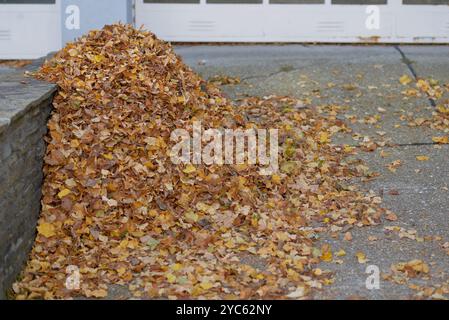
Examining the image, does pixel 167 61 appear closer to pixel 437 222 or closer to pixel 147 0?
pixel 437 222

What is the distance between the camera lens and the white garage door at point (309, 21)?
1014 centimetres

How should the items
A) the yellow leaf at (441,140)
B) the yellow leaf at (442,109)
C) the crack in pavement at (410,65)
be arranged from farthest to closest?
the crack in pavement at (410,65) → the yellow leaf at (442,109) → the yellow leaf at (441,140)

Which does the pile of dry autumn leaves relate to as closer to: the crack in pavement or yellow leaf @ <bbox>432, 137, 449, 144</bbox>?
yellow leaf @ <bbox>432, 137, 449, 144</bbox>

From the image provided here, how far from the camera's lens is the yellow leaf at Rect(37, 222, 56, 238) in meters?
5.30

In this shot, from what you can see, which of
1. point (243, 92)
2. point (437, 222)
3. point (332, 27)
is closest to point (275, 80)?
point (243, 92)

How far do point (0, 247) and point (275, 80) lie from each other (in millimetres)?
4768

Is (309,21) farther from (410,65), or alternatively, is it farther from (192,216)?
(192,216)

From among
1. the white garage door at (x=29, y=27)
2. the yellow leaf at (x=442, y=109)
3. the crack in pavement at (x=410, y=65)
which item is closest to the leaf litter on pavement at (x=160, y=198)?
the yellow leaf at (x=442, y=109)

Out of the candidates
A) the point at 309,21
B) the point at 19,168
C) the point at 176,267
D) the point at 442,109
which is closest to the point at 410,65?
the point at 442,109

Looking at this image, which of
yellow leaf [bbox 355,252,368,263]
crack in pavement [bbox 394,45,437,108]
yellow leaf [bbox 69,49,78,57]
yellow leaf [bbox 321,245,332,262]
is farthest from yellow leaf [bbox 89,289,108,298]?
crack in pavement [bbox 394,45,437,108]

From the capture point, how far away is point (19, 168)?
503cm

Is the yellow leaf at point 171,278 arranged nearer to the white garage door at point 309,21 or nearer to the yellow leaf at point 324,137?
the yellow leaf at point 324,137

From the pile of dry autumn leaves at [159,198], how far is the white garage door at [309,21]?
3.26 meters

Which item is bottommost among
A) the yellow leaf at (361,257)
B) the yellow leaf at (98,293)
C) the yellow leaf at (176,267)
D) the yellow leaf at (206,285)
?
the yellow leaf at (98,293)
